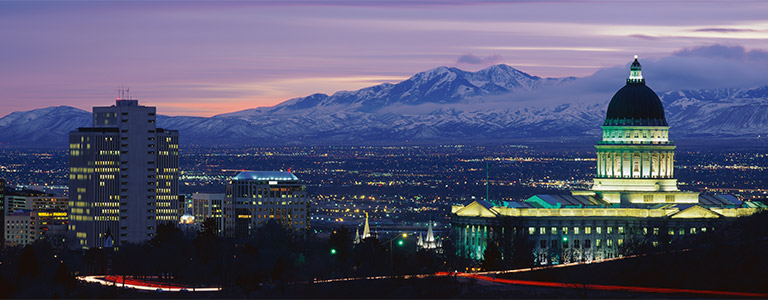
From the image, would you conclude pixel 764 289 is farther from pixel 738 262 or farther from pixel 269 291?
pixel 269 291

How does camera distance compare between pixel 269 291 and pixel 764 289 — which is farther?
pixel 269 291

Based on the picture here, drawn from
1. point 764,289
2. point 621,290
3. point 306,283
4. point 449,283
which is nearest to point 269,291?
point 306,283

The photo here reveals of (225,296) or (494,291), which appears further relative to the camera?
(225,296)

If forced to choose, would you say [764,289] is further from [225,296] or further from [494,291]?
[225,296]

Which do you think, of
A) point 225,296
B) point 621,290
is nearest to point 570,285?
point 621,290

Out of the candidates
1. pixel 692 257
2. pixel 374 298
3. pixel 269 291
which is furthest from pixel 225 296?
pixel 692 257

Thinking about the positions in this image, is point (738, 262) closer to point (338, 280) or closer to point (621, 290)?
point (621, 290)

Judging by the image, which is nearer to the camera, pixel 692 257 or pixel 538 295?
pixel 538 295
